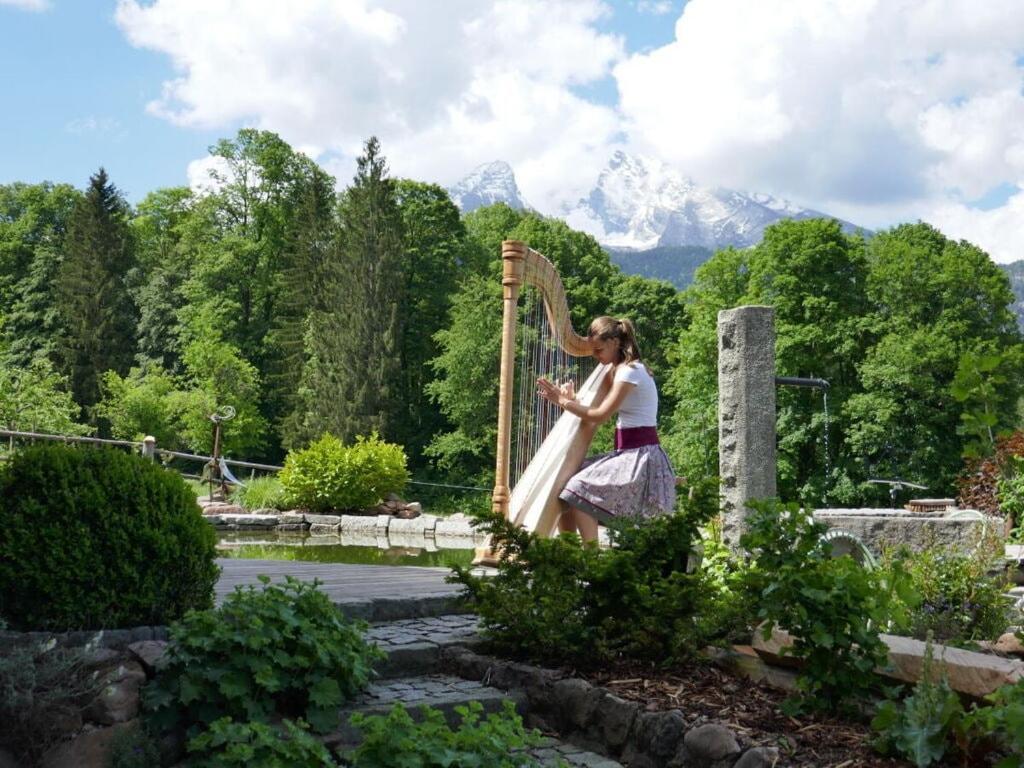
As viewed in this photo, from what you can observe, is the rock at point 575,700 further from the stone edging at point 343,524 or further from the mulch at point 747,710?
the stone edging at point 343,524

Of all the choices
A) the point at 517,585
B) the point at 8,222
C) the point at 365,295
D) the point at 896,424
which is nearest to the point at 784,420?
the point at 896,424

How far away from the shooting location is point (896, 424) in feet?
69.1

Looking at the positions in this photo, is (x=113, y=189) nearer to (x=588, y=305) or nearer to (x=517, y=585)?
(x=588, y=305)

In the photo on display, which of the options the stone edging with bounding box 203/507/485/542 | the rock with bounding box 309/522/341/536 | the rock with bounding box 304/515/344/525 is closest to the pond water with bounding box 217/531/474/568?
the stone edging with bounding box 203/507/485/542

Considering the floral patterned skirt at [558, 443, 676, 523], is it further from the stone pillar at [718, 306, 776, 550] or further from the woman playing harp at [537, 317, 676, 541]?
the stone pillar at [718, 306, 776, 550]

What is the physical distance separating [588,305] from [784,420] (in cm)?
785

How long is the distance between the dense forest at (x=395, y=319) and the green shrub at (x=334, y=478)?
7032mm

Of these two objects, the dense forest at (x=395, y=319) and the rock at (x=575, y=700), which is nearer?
the rock at (x=575, y=700)

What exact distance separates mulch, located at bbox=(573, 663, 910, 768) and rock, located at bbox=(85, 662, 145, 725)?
5.33 feet

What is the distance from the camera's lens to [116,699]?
10.8ft

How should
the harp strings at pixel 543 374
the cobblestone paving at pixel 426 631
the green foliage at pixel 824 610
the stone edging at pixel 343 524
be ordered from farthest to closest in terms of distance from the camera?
1. the stone edging at pixel 343 524
2. the harp strings at pixel 543 374
3. the cobblestone paving at pixel 426 631
4. the green foliage at pixel 824 610

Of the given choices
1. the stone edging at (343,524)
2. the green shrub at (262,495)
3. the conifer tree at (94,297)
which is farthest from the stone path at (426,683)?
the conifer tree at (94,297)

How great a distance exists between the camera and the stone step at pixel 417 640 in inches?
163

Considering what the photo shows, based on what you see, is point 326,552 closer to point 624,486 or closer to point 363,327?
point 624,486
